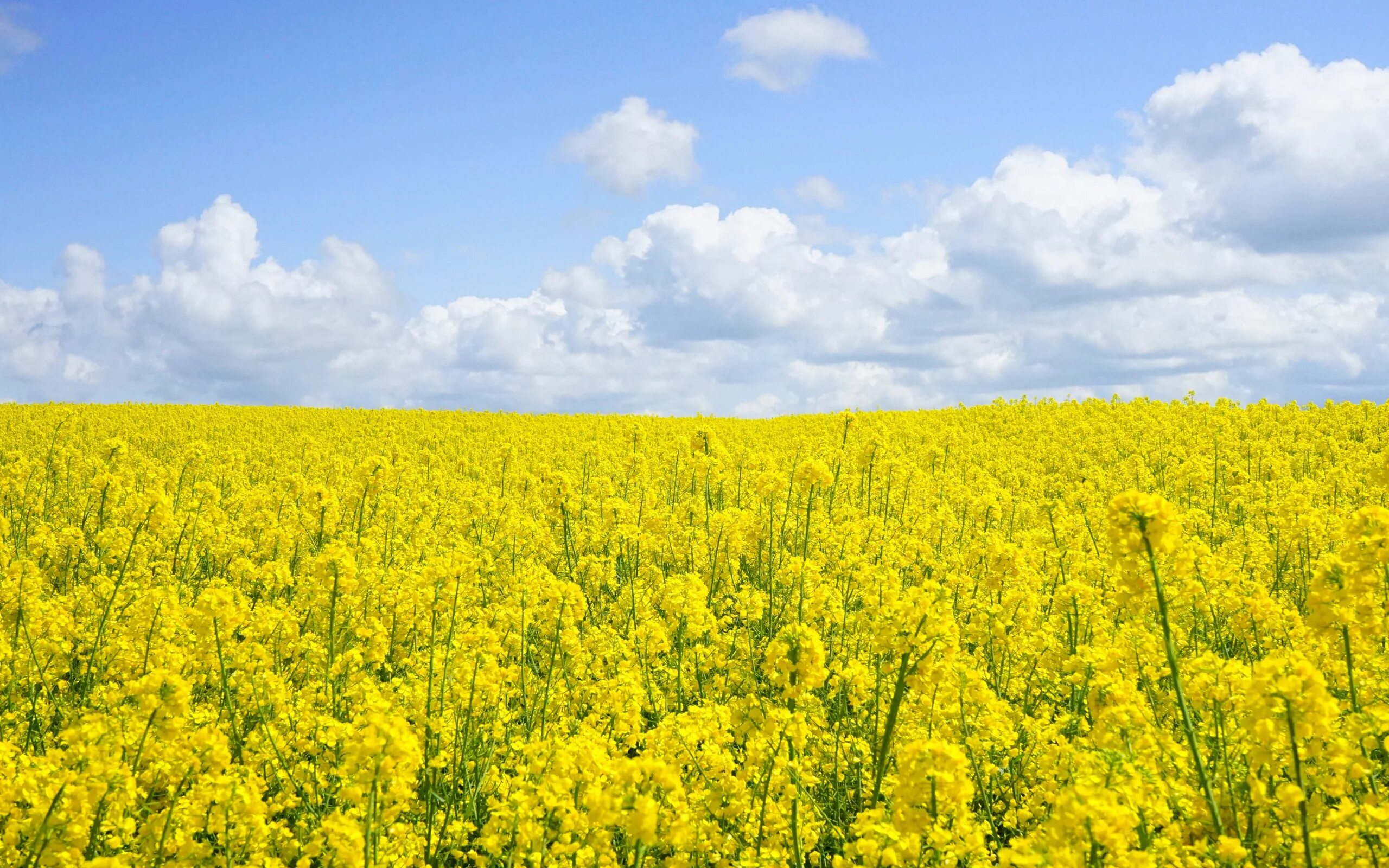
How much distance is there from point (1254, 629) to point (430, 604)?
5.63 metres

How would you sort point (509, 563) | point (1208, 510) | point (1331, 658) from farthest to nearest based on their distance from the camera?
1. point (1208, 510)
2. point (509, 563)
3. point (1331, 658)

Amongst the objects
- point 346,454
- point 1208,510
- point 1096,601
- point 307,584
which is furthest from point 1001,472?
point 346,454

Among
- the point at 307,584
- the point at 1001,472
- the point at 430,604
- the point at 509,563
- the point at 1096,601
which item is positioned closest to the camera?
the point at 430,604

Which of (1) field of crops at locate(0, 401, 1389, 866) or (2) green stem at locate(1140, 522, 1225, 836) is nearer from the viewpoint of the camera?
(2) green stem at locate(1140, 522, 1225, 836)

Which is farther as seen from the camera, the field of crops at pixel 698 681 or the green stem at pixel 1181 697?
the field of crops at pixel 698 681

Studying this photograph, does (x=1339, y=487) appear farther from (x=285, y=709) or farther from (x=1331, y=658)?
(x=285, y=709)

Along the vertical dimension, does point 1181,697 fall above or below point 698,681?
above

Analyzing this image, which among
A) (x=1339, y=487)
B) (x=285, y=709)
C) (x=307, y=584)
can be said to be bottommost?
(x=285, y=709)

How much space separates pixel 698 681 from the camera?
21.8ft

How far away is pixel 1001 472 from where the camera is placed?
16.9 m

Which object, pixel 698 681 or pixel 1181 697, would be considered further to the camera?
pixel 698 681

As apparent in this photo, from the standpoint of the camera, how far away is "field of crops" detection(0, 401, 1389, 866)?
3324 mm

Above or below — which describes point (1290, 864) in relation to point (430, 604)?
below

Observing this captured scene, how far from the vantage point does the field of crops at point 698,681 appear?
10.9 feet
